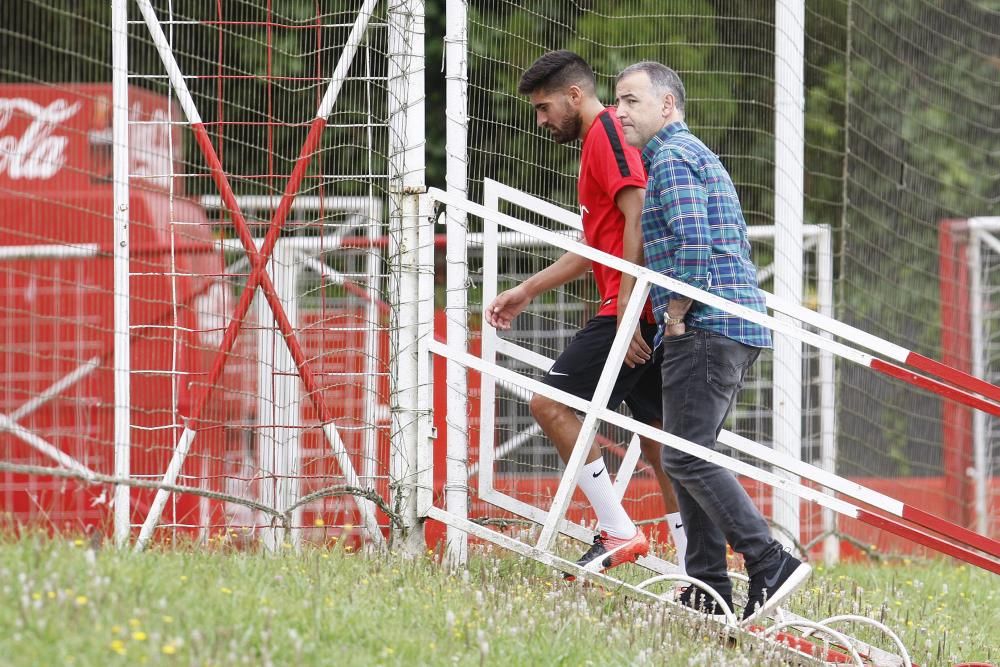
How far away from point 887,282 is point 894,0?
6.02 ft

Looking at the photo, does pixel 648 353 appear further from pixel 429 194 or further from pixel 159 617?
pixel 159 617

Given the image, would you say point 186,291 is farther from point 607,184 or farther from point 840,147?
point 840,147

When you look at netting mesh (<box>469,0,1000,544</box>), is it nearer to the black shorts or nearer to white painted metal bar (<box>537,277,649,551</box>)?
the black shorts

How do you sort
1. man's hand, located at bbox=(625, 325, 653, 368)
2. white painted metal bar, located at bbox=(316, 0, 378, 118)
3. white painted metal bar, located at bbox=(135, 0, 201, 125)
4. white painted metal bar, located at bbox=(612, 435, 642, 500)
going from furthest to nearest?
white painted metal bar, located at bbox=(612, 435, 642, 500), white painted metal bar, located at bbox=(316, 0, 378, 118), white painted metal bar, located at bbox=(135, 0, 201, 125), man's hand, located at bbox=(625, 325, 653, 368)

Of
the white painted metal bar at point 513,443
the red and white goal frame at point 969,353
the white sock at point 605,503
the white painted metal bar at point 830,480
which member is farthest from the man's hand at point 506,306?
the red and white goal frame at point 969,353

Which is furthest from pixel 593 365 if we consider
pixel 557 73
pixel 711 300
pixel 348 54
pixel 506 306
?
pixel 348 54

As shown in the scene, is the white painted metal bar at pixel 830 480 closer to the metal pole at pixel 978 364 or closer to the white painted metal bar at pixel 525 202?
the white painted metal bar at pixel 525 202

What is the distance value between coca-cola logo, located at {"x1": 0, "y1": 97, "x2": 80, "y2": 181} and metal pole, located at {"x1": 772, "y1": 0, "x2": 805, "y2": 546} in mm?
3923

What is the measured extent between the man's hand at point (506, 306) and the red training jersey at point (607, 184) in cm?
30

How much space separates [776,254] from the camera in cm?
714

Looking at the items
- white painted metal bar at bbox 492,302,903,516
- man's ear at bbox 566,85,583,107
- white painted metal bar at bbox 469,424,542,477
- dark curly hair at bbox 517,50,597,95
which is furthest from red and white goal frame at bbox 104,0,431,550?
white painted metal bar at bbox 469,424,542,477

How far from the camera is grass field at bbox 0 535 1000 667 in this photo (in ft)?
11.0

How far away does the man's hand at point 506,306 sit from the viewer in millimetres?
5359

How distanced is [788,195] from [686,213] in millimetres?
2738
